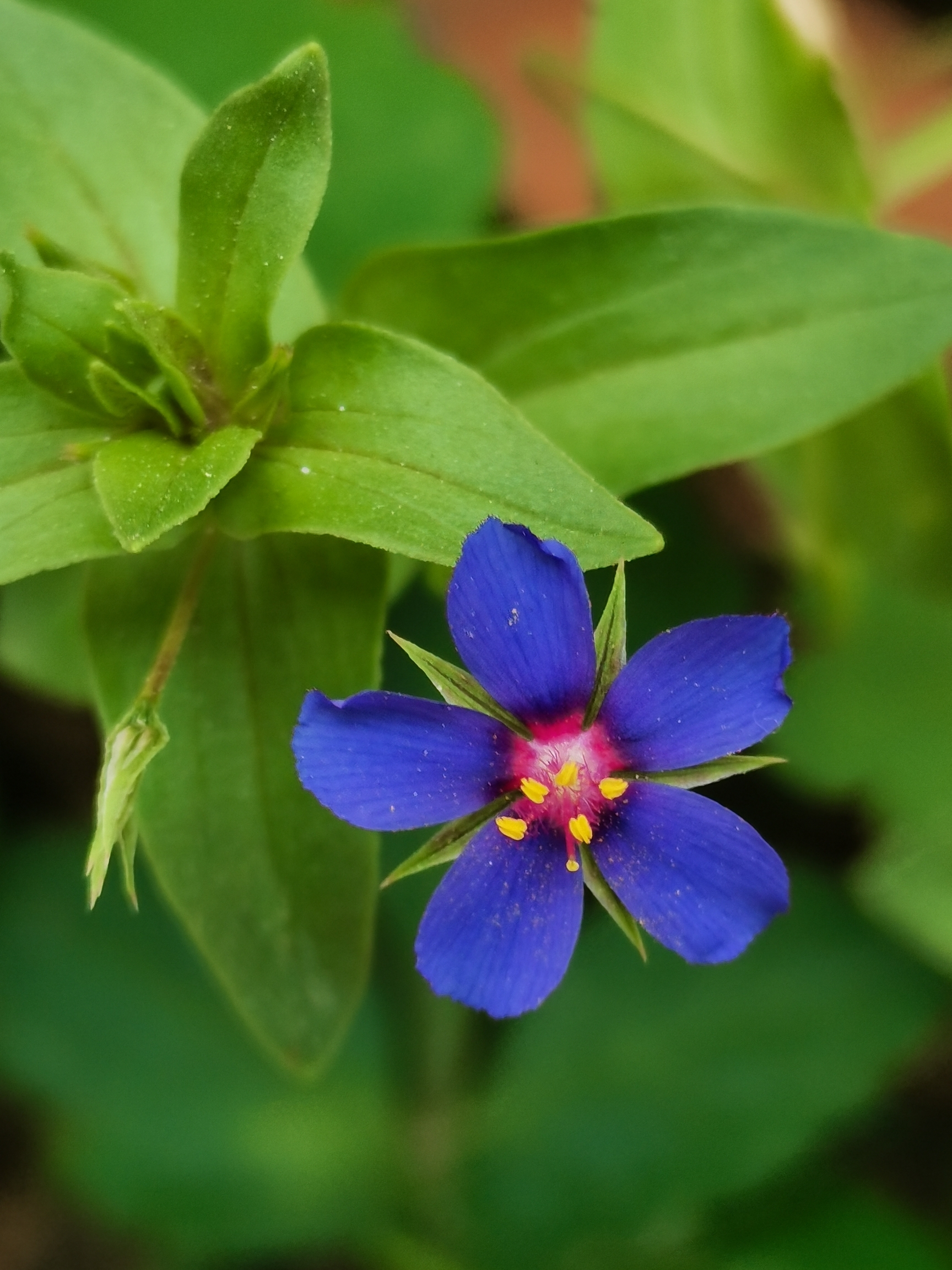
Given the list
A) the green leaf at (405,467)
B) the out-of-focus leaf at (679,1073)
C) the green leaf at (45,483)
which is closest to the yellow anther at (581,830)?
the green leaf at (405,467)

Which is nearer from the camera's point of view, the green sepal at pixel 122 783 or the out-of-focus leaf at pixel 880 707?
the green sepal at pixel 122 783

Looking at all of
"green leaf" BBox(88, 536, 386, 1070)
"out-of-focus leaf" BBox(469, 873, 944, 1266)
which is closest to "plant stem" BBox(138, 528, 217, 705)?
"green leaf" BBox(88, 536, 386, 1070)

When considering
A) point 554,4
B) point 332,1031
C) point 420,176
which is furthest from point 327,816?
point 554,4

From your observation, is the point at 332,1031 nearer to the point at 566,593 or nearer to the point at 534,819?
the point at 534,819

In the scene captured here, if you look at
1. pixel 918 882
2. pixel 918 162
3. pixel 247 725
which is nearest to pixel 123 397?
pixel 247 725

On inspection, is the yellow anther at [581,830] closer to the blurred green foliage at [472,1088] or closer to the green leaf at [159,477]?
the green leaf at [159,477]

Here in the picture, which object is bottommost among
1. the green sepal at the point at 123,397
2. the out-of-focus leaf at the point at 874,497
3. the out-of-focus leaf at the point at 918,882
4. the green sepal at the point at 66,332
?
the out-of-focus leaf at the point at 918,882

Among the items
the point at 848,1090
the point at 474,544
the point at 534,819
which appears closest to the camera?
the point at 474,544
